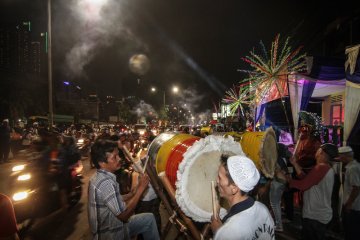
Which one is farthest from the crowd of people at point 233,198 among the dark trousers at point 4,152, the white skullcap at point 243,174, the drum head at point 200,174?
the dark trousers at point 4,152

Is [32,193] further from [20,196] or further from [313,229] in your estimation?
[313,229]

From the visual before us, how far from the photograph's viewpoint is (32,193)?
6.29 m

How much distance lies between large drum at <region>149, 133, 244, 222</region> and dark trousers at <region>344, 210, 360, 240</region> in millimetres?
2896

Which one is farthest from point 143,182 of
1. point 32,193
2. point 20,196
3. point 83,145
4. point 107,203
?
point 83,145

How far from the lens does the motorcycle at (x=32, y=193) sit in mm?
6227

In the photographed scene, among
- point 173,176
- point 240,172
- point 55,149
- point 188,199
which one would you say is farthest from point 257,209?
point 55,149

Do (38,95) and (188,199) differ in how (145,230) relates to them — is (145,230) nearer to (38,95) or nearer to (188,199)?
(188,199)

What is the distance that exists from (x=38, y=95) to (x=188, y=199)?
53.0 meters

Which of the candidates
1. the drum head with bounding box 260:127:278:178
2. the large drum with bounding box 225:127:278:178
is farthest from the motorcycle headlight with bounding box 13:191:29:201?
the drum head with bounding box 260:127:278:178

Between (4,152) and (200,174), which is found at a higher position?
(200,174)

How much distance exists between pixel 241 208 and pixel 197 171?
959 mm

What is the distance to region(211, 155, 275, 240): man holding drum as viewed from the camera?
2.18m

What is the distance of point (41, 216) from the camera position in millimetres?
6586

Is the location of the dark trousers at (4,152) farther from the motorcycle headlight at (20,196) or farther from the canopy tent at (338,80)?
the canopy tent at (338,80)
